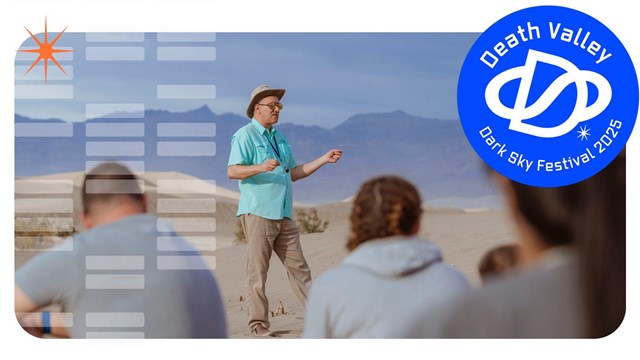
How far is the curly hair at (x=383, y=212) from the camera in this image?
11.6 ft

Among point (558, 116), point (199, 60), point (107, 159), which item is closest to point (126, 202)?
point (107, 159)

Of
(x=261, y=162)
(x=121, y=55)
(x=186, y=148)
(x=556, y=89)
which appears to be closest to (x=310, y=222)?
(x=261, y=162)

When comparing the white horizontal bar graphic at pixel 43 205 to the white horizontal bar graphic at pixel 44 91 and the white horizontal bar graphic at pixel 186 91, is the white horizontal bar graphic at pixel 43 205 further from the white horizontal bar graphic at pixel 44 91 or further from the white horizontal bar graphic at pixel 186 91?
the white horizontal bar graphic at pixel 186 91

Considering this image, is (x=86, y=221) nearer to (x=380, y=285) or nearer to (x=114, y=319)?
(x=114, y=319)

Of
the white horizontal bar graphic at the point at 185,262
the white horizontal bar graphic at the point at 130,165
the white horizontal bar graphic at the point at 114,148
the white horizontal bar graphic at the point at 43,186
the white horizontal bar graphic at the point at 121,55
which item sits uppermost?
the white horizontal bar graphic at the point at 121,55

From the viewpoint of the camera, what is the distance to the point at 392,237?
347 cm

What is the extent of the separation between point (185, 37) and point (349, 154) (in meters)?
0.97

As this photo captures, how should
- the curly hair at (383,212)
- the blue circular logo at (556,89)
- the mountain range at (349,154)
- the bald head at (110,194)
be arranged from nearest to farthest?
the curly hair at (383,212), the bald head at (110,194), the blue circular logo at (556,89), the mountain range at (349,154)

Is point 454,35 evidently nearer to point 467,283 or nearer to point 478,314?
point 467,283

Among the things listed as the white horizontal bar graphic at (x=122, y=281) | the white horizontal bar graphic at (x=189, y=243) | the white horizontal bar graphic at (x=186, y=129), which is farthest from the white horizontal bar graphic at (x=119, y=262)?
the white horizontal bar graphic at (x=186, y=129)

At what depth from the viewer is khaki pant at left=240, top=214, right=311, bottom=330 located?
436 centimetres

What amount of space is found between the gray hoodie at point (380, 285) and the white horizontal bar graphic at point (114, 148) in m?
1.37

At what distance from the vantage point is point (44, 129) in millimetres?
4230

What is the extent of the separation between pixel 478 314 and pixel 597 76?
230 centimetres
